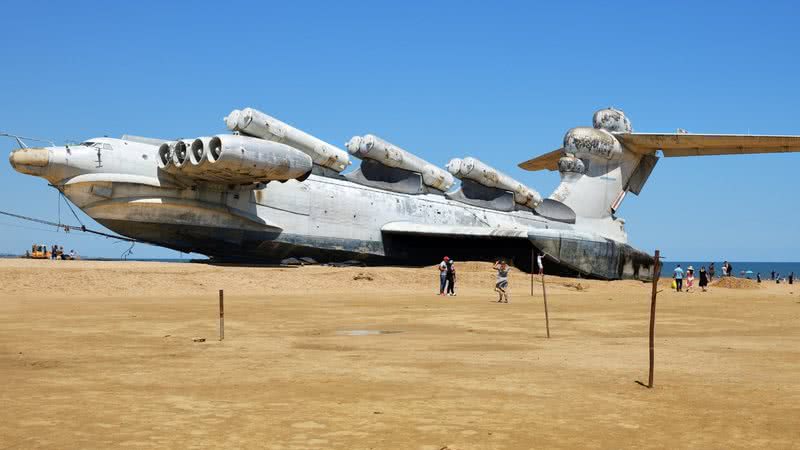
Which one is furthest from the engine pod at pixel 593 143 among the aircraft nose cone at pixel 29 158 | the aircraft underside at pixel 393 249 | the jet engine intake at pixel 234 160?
the aircraft nose cone at pixel 29 158

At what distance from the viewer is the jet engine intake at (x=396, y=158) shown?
34.7 metres

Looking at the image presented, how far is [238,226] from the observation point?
29.6 meters

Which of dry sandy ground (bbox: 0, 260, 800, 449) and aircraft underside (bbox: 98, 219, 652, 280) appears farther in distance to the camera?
aircraft underside (bbox: 98, 219, 652, 280)

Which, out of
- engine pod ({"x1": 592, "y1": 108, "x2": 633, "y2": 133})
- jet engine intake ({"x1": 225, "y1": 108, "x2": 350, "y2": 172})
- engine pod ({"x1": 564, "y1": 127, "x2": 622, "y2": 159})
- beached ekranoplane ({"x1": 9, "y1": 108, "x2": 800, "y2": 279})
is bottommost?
beached ekranoplane ({"x1": 9, "y1": 108, "x2": 800, "y2": 279})

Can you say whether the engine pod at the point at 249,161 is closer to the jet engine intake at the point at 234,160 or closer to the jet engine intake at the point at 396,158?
the jet engine intake at the point at 234,160

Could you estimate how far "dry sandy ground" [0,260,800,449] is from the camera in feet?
19.7

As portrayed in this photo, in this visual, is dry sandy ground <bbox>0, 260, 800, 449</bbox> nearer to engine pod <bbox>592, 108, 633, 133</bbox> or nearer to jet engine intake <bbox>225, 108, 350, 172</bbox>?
jet engine intake <bbox>225, 108, 350, 172</bbox>

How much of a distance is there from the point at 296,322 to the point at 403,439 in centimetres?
949

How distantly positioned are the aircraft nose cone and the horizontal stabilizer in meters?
26.1

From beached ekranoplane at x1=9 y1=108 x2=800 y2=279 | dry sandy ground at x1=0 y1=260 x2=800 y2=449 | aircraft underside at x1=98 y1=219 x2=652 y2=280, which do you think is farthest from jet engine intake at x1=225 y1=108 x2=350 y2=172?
dry sandy ground at x1=0 y1=260 x2=800 y2=449

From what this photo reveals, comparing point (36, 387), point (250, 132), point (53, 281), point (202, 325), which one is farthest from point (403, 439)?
point (250, 132)

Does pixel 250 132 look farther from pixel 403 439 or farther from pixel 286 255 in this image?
pixel 403 439

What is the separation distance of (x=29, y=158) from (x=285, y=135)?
873 cm

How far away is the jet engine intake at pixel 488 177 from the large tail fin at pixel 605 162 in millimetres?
1894
